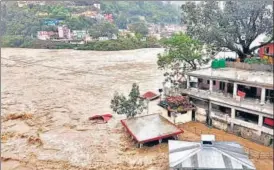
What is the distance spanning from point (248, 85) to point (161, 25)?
8003 cm

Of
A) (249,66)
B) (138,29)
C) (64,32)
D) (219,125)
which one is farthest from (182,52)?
(138,29)

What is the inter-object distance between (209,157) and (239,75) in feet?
17.8

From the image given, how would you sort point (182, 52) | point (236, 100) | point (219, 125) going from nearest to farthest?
point (236, 100) → point (219, 125) → point (182, 52)

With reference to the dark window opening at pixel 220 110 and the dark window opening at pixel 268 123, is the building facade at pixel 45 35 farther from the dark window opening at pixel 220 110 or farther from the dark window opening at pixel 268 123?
the dark window opening at pixel 268 123

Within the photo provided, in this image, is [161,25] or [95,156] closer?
[95,156]

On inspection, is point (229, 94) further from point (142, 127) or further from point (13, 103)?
point (13, 103)

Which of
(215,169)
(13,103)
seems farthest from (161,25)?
(215,169)

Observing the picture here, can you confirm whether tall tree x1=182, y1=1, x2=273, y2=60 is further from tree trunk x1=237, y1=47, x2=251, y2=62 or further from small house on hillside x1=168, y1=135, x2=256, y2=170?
small house on hillside x1=168, y1=135, x2=256, y2=170

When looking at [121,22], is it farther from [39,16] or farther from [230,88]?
[230,88]

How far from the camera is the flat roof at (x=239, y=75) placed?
40.1ft

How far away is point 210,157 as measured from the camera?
10188 millimetres

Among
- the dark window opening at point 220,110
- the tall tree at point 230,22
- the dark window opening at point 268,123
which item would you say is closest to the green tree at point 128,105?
the dark window opening at point 220,110

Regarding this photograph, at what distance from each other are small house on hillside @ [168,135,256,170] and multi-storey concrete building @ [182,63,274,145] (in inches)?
94.3

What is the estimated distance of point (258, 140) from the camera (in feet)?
44.7
